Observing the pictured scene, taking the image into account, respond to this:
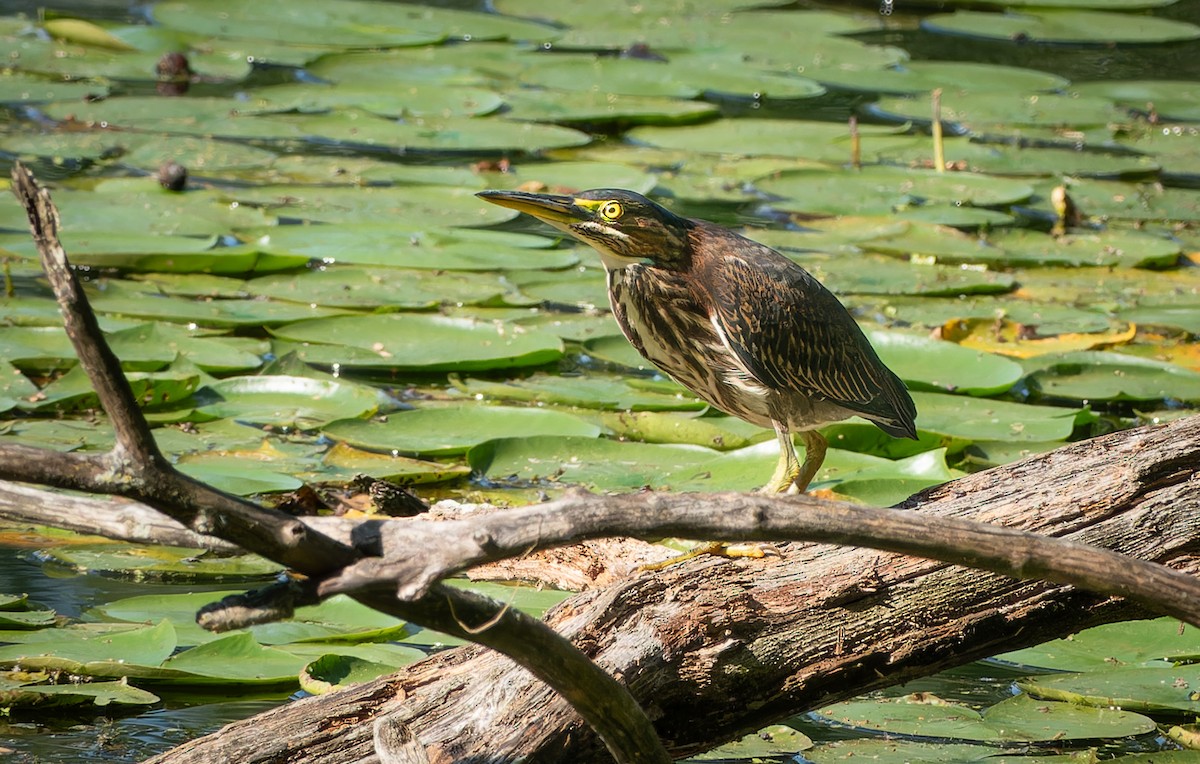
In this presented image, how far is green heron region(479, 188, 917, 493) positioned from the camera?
3.58 meters

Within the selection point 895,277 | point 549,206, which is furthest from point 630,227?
point 895,277

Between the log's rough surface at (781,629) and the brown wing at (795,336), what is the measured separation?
1.93 ft

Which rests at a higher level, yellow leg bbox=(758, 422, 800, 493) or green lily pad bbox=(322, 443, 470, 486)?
yellow leg bbox=(758, 422, 800, 493)

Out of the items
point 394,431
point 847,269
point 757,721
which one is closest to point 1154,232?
point 847,269

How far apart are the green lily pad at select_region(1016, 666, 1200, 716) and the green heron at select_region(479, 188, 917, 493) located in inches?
31.2

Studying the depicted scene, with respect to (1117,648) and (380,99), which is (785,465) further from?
(380,99)

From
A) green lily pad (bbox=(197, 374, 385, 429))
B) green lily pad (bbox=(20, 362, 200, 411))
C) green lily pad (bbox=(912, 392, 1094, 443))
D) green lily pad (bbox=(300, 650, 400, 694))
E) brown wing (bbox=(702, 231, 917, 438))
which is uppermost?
brown wing (bbox=(702, 231, 917, 438))

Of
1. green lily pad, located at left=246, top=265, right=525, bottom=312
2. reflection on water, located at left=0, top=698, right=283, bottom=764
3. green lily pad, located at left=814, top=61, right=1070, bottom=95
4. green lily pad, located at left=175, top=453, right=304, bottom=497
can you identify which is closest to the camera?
reflection on water, located at left=0, top=698, right=283, bottom=764

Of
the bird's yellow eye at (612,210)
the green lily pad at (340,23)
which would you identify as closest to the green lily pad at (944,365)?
the bird's yellow eye at (612,210)

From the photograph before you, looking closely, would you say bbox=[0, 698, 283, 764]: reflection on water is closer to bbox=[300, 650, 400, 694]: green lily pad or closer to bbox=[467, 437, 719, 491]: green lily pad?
bbox=[300, 650, 400, 694]: green lily pad

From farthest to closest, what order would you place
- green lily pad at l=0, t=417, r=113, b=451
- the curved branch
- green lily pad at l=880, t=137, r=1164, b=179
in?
1. green lily pad at l=880, t=137, r=1164, b=179
2. green lily pad at l=0, t=417, r=113, b=451
3. the curved branch

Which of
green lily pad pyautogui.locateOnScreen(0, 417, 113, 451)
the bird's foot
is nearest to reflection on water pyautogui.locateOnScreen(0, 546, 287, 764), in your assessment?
green lily pad pyautogui.locateOnScreen(0, 417, 113, 451)

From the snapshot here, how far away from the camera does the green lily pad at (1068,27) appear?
11.9m

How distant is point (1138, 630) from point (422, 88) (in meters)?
6.50
